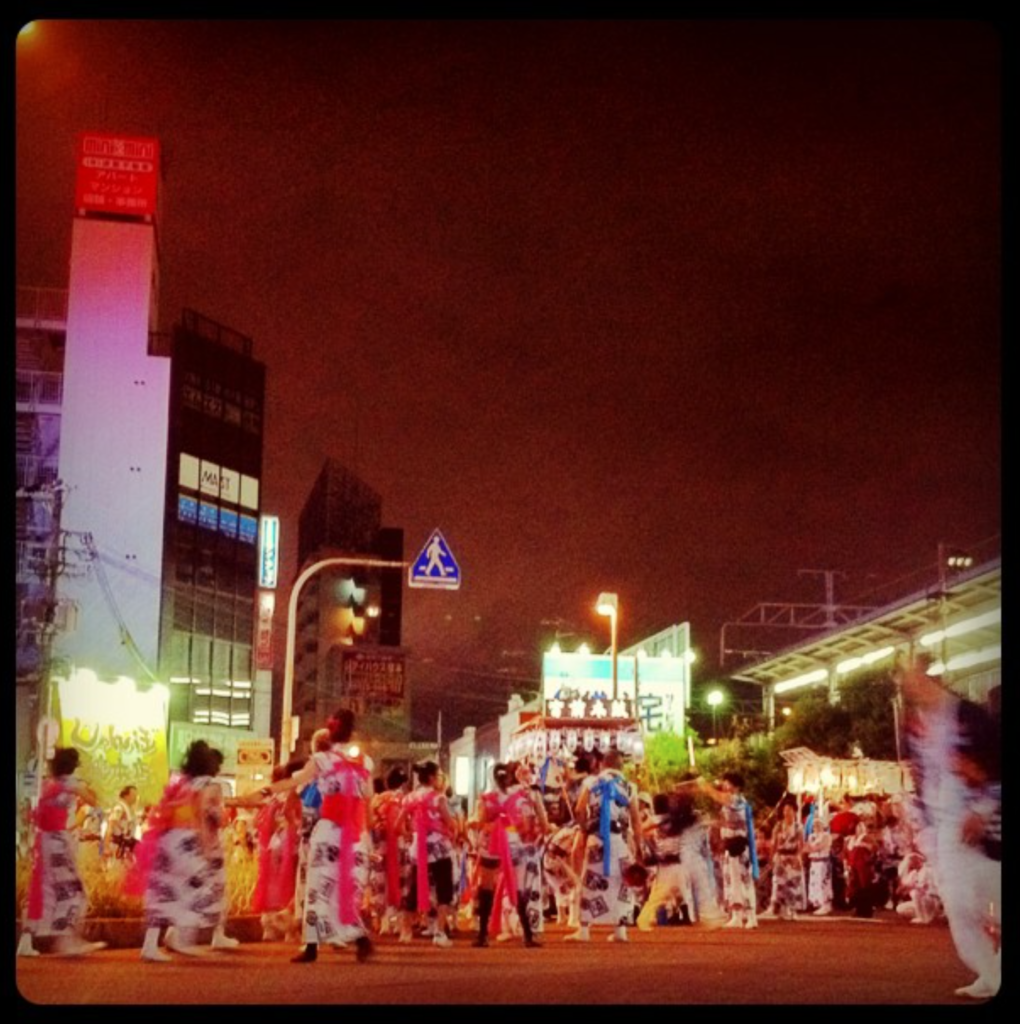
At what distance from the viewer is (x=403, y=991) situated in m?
7.23

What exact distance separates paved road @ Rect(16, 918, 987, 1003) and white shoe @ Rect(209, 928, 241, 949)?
139 millimetres

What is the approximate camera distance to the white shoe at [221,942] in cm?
980

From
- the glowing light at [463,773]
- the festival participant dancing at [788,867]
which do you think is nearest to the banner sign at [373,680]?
the glowing light at [463,773]

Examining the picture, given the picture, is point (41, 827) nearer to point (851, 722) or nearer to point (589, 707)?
point (589, 707)

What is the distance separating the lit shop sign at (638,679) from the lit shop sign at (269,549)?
10.2 metres

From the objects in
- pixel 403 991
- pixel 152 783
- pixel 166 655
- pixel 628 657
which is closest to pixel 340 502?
pixel 166 655

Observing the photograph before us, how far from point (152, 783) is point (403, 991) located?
14.4 meters

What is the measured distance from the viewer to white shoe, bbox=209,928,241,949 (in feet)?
32.1

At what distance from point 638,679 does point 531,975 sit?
2974cm

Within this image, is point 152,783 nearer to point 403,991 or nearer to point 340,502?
point 403,991

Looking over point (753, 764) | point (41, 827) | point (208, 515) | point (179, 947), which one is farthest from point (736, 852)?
point (208, 515)

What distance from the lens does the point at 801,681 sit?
3712cm

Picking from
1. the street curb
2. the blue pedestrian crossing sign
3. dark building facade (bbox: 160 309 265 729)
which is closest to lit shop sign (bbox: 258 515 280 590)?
dark building facade (bbox: 160 309 265 729)

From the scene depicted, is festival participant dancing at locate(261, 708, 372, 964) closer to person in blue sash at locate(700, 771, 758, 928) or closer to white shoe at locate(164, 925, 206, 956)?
white shoe at locate(164, 925, 206, 956)
